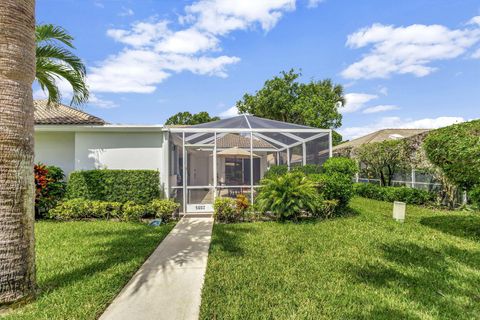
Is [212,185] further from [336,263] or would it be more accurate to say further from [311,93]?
[311,93]

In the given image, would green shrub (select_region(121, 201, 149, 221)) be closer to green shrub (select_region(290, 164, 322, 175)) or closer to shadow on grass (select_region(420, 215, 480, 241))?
green shrub (select_region(290, 164, 322, 175))

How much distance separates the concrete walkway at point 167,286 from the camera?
3385mm

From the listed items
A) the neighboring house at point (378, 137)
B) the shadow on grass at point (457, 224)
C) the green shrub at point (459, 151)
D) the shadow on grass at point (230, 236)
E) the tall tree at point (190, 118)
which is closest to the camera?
the shadow on grass at point (230, 236)

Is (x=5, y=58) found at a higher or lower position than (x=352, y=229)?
higher

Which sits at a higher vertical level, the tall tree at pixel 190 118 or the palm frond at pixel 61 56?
the tall tree at pixel 190 118

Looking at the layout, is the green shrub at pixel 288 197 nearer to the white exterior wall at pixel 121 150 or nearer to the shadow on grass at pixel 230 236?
the shadow on grass at pixel 230 236

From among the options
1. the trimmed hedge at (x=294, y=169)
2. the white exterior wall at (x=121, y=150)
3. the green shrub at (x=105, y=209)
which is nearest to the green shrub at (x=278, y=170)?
the trimmed hedge at (x=294, y=169)

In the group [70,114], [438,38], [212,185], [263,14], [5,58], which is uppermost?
[263,14]

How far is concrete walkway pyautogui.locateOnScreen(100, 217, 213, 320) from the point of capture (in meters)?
3.38

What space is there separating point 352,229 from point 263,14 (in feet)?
32.7

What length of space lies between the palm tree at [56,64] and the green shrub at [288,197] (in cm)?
791

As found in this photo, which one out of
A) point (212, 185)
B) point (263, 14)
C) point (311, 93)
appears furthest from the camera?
point (311, 93)

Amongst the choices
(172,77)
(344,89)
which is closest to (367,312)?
(172,77)

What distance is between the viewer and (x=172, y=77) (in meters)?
15.2
